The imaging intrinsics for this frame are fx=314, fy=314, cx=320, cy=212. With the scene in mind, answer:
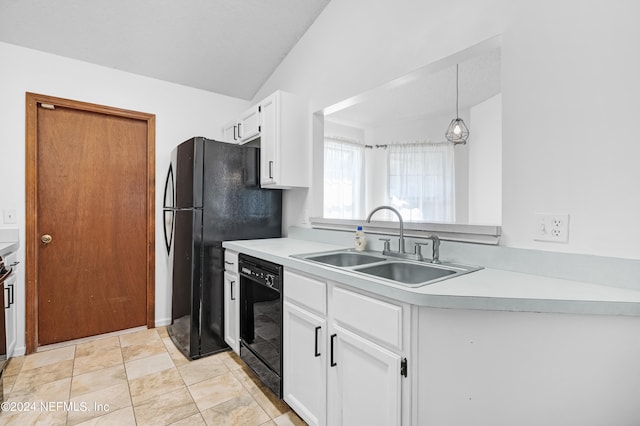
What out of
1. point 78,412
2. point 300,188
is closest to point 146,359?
point 78,412

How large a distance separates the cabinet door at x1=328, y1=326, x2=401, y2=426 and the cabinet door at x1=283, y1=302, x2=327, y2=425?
0.07 metres

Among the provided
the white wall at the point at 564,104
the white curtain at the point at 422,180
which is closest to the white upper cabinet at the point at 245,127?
the white wall at the point at 564,104

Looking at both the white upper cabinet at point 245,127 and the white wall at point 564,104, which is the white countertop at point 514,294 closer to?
the white wall at point 564,104

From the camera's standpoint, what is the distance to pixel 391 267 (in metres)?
1.71

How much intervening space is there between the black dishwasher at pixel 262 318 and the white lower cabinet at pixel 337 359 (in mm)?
89

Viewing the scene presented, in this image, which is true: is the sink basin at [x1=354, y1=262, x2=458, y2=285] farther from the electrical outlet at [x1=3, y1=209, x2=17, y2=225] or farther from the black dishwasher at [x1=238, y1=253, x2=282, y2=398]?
the electrical outlet at [x1=3, y1=209, x2=17, y2=225]

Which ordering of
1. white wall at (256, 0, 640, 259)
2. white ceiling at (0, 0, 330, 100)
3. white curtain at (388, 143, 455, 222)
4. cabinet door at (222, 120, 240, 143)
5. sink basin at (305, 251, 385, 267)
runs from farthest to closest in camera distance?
white curtain at (388, 143, 455, 222) < cabinet door at (222, 120, 240, 143) < white ceiling at (0, 0, 330, 100) < sink basin at (305, 251, 385, 267) < white wall at (256, 0, 640, 259)

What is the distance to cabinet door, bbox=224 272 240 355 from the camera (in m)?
2.19

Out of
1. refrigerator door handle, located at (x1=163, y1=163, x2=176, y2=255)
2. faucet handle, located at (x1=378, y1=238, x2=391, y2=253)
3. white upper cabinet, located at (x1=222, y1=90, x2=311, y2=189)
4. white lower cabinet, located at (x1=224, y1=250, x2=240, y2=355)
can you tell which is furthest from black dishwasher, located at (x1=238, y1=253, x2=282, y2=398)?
refrigerator door handle, located at (x1=163, y1=163, x2=176, y2=255)

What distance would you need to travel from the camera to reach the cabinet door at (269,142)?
2.44 m

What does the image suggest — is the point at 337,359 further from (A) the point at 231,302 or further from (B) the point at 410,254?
(A) the point at 231,302

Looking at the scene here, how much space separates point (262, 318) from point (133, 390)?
89 cm

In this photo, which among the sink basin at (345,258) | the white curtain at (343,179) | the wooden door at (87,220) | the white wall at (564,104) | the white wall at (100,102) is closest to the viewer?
the white wall at (564,104)

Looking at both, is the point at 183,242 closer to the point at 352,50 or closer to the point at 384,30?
the point at 352,50
